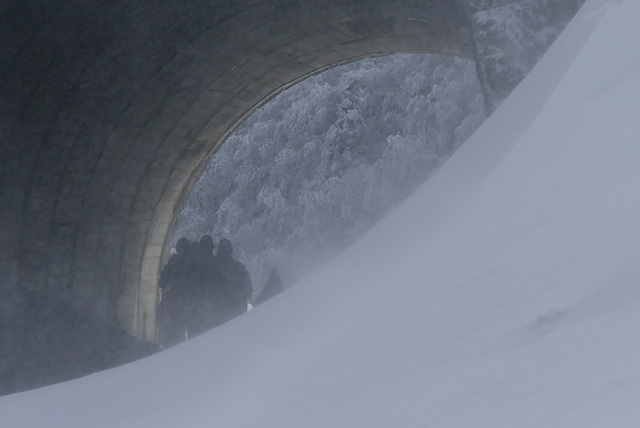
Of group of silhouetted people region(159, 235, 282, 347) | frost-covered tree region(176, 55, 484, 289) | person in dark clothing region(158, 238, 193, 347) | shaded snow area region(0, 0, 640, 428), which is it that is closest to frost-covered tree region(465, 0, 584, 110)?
shaded snow area region(0, 0, 640, 428)

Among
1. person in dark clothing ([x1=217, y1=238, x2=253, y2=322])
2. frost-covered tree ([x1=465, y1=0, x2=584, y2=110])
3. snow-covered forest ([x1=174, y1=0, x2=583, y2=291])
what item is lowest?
frost-covered tree ([x1=465, y1=0, x2=584, y2=110])

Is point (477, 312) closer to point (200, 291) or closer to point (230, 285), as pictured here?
point (230, 285)

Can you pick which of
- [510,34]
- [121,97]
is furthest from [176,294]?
[510,34]

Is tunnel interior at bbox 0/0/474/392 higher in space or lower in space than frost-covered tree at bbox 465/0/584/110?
higher

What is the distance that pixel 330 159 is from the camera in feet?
81.5

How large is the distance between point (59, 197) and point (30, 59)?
131cm

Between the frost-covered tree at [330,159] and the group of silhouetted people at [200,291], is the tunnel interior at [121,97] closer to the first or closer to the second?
the group of silhouetted people at [200,291]

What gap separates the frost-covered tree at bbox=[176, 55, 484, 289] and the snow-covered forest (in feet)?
0.12

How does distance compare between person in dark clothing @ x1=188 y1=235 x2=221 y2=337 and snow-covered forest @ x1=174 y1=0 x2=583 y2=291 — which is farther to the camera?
snow-covered forest @ x1=174 y1=0 x2=583 y2=291

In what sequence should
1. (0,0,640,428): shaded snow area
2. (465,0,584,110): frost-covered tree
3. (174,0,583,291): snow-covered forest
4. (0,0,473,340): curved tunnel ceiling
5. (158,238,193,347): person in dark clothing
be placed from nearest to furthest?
(0,0,640,428): shaded snow area, (465,0,584,110): frost-covered tree, (0,0,473,340): curved tunnel ceiling, (158,238,193,347): person in dark clothing, (174,0,583,291): snow-covered forest

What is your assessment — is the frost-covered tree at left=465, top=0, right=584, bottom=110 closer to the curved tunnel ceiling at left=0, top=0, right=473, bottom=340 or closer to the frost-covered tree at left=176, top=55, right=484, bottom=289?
the curved tunnel ceiling at left=0, top=0, right=473, bottom=340

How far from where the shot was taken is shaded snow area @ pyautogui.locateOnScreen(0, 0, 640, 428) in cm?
122

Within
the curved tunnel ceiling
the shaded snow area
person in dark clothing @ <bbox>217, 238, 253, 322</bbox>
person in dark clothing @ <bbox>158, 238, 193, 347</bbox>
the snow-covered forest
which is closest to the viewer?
the shaded snow area

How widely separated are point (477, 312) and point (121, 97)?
208 inches
